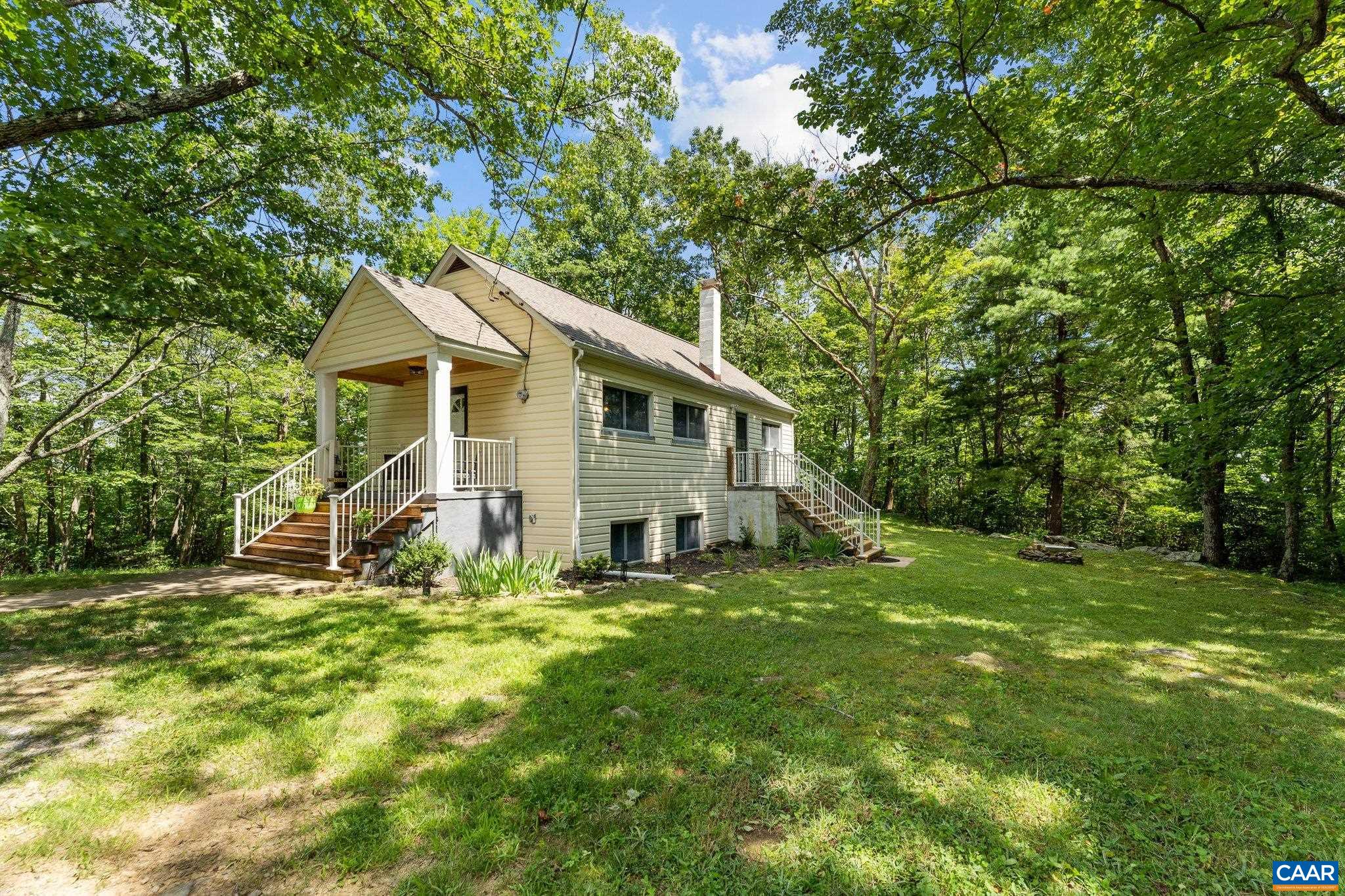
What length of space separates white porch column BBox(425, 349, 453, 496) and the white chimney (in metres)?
7.26

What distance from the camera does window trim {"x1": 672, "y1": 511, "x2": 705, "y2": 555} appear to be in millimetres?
11547

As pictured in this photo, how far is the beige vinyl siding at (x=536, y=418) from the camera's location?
884cm

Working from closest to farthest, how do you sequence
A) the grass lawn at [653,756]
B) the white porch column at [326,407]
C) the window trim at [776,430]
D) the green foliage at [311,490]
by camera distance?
the grass lawn at [653,756]
the green foliage at [311,490]
the white porch column at [326,407]
the window trim at [776,430]

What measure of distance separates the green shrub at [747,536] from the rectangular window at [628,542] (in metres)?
3.27

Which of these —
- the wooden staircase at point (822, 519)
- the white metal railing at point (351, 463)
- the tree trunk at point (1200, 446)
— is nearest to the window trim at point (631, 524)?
the wooden staircase at point (822, 519)

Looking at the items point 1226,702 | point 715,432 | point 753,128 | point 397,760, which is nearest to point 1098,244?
point 753,128

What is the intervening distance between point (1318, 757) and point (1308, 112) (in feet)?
28.2

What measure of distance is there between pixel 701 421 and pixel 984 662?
29.1ft

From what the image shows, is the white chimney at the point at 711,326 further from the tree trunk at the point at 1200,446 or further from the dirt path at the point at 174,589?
the dirt path at the point at 174,589

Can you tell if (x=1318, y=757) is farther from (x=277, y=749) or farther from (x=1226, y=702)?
(x=277, y=749)

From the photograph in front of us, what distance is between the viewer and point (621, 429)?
9914 millimetres

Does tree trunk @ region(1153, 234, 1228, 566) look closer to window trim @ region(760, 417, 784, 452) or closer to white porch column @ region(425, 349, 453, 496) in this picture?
window trim @ region(760, 417, 784, 452)

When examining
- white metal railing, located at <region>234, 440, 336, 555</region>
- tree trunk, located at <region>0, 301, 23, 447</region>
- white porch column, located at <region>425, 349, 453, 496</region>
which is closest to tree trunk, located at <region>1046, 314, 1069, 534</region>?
white porch column, located at <region>425, 349, 453, 496</region>

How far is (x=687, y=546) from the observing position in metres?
12.1
